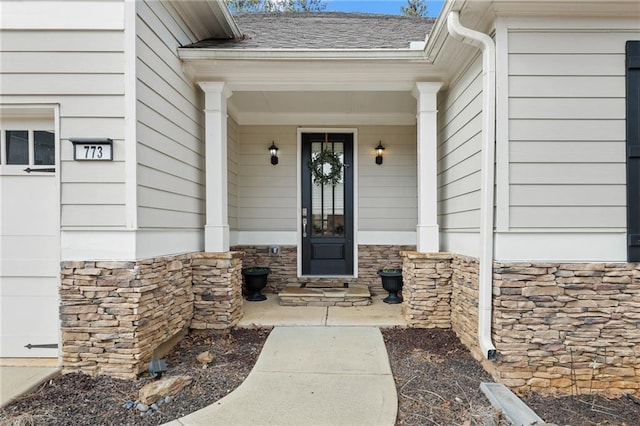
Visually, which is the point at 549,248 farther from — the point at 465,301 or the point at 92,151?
the point at 92,151

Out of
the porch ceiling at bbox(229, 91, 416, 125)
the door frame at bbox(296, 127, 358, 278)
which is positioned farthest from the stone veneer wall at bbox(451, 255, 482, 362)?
the porch ceiling at bbox(229, 91, 416, 125)

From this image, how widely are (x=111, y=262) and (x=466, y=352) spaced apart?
3049 mm

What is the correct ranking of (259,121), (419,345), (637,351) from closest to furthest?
(637,351), (419,345), (259,121)

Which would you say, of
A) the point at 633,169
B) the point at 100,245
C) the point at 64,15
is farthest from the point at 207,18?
the point at 633,169

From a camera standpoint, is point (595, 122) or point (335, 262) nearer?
point (595, 122)

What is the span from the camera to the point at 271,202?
5.07m

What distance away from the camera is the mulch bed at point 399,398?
2.05 metres

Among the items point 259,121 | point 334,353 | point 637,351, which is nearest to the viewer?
point 637,351

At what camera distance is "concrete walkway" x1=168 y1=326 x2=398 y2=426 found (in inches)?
80.0

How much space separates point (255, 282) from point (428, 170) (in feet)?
8.76

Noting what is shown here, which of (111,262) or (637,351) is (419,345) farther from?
(111,262)

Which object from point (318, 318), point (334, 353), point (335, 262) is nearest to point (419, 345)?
point (334, 353)

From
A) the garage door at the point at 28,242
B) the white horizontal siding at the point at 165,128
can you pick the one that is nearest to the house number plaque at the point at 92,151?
the white horizontal siding at the point at 165,128

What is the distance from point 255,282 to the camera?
4.57 meters
